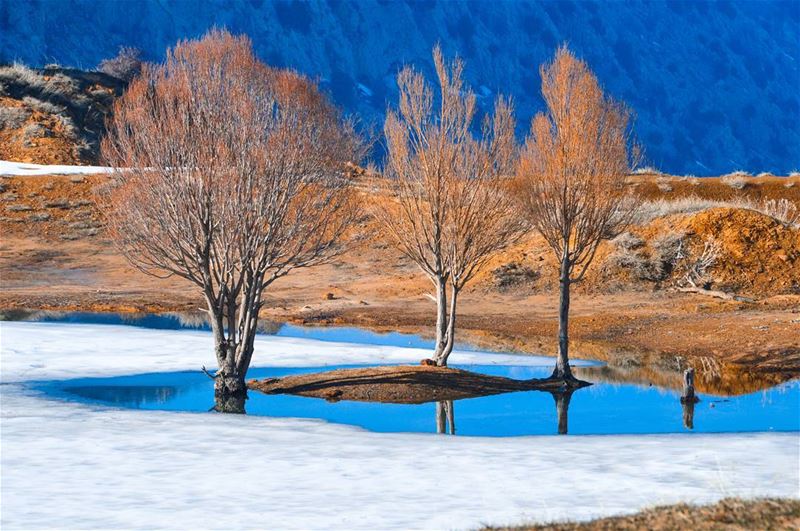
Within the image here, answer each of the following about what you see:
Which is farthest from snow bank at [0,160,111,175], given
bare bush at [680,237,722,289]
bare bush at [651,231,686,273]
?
bare bush at [680,237,722,289]

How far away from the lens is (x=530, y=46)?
5022 inches

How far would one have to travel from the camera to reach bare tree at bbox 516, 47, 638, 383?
2116 cm

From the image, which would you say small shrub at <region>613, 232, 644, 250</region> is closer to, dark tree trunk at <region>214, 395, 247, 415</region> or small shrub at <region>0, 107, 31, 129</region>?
dark tree trunk at <region>214, 395, 247, 415</region>

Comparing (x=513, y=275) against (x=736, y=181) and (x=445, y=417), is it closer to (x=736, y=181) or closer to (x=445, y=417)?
(x=736, y=181)

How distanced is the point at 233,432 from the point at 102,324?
15.3 meters

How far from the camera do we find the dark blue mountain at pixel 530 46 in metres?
95.9

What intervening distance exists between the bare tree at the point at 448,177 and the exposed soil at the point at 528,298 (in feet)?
17.1

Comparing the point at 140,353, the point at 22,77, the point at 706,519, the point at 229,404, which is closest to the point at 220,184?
the point at 229,404

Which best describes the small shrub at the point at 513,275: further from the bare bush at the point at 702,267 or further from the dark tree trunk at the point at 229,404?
the dark tree trunk at the point at 229,404

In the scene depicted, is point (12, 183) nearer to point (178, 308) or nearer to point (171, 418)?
point (178, 308)

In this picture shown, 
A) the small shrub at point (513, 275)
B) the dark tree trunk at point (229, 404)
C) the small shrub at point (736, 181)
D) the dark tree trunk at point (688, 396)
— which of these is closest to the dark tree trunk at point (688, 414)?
the dark tree trunk at point (688, 396)

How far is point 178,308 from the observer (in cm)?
3462

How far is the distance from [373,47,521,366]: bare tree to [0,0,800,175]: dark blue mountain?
6226 centimetres

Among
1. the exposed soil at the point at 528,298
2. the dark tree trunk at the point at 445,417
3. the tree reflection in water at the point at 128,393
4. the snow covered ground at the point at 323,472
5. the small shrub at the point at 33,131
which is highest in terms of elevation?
the small shrub at the point at 33,131
